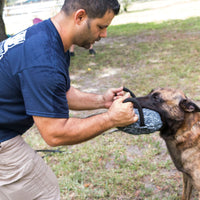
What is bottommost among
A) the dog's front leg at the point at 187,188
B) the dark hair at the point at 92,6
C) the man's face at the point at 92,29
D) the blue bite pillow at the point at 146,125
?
the dog's front leg at the point at 187,188

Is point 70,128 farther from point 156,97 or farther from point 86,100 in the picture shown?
point 156,97

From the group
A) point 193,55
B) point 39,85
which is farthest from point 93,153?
point 193,55

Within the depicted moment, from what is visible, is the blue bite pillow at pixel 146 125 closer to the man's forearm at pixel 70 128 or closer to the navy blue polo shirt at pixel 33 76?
the man's forearm at pixel 70 128

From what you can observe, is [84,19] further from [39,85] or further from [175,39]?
[175,39]

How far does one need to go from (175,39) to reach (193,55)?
2.87 meters

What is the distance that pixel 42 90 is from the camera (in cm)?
180

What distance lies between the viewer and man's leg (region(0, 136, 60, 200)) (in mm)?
2188

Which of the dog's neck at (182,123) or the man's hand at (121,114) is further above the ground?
the man's hand at (121,114)

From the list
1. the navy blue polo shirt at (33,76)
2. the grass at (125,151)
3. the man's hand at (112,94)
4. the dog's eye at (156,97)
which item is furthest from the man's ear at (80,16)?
the grass at (125,151)

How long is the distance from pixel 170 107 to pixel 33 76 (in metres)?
1.68

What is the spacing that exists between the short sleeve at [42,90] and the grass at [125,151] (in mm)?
1947

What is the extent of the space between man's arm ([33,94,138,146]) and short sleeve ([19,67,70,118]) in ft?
0.29

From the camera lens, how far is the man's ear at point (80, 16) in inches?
78.2

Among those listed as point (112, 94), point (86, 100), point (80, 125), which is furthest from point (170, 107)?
point (80, 125)
